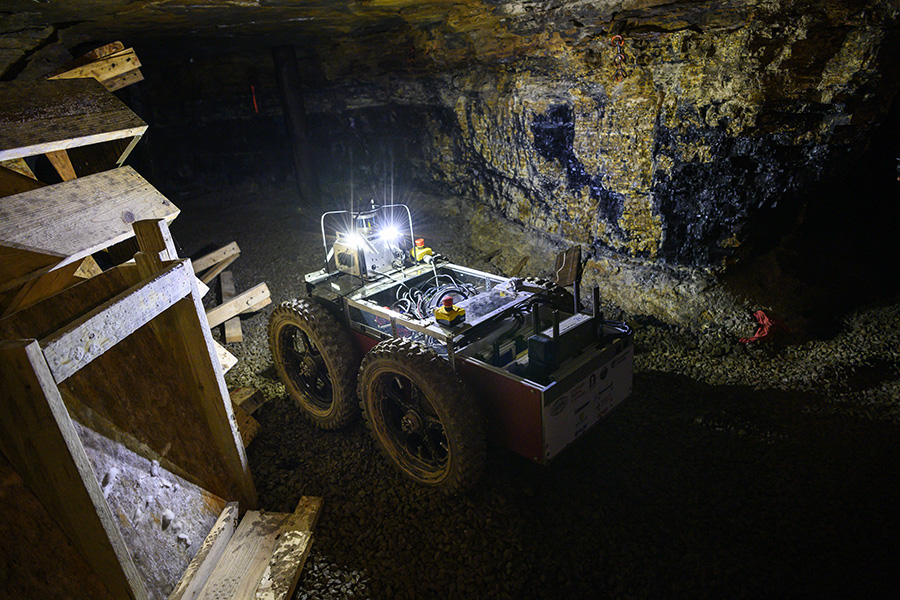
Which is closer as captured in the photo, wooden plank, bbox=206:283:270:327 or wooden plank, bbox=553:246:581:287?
wooden plank, bbox=553:246:581:287

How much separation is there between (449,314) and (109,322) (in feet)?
7.66

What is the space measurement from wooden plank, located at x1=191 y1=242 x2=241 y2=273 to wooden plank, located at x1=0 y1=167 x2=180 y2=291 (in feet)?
13.8

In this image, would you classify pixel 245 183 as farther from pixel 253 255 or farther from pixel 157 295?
pixel 157 295

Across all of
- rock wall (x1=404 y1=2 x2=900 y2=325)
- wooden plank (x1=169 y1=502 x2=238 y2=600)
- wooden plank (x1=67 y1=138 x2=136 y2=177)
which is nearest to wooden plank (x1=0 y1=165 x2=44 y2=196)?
wooden plank (x1=67 y1=138 x2=136 y2=177)

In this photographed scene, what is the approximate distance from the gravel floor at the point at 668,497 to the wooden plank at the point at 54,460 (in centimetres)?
155

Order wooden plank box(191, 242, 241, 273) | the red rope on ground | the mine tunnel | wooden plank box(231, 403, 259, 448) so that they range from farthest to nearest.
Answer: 1. wooden plank box(191, 242, 241, 273)
2. the red rope on ground
3. wooden plank box(231, 403, 259, 448)
4. the mine tunnel

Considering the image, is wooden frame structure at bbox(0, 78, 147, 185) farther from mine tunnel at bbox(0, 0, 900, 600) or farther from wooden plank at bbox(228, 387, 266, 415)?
wooden plank at bbox(228, 387, 266, 415)

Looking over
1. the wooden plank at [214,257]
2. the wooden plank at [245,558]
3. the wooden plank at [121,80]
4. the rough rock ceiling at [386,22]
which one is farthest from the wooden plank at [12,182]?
the wooden plank at [214,257]

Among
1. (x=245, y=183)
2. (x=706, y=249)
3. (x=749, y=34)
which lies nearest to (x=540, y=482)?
(x=706, y=249)

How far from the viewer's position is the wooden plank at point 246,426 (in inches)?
188

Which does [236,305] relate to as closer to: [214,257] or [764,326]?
[214,257]

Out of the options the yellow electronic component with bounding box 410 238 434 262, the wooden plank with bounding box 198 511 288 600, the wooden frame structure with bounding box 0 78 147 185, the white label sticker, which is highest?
the wooden frame structure with bounding box 0 78 147 185

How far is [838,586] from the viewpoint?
120 inches

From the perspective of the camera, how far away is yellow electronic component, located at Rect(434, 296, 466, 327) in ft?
13.0
